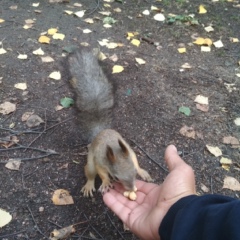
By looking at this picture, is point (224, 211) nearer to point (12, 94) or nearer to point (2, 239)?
→ point (2, 239)

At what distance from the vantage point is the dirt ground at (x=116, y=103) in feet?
5.96

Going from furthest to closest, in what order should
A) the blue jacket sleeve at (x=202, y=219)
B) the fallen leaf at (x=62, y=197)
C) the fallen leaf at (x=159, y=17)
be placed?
the fallen leaf at (x=159, y=17)
the fallen leaf at (x=62, y=197)
the blue jacket sleeve at (x=202, y=219)

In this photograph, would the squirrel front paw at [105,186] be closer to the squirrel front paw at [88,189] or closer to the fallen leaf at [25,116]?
the squirrel front paw at [88,189]

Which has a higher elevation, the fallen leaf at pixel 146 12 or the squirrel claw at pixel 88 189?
the fallen leaf at pixel 146 12

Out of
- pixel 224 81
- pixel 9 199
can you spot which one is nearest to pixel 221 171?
pixel 224 81

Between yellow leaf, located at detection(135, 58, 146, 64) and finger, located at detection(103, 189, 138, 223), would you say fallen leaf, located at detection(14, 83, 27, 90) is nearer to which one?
yellow leaf, located at detection(135, 58, 146, 64)

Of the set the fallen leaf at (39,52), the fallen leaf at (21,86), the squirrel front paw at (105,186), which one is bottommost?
the squirrel front paw at (105,186)

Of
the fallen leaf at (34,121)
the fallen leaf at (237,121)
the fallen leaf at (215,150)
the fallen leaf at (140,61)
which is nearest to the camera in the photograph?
the fallen leaf at (215,150)

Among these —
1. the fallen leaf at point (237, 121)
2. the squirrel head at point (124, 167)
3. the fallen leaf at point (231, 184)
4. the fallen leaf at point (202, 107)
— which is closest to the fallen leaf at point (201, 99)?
the fallen leaf at point (202, 107)

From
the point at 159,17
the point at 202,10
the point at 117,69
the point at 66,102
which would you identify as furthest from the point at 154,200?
the point at 202,10

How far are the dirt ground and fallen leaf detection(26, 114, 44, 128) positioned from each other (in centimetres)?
3

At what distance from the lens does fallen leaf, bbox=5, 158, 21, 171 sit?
196cm

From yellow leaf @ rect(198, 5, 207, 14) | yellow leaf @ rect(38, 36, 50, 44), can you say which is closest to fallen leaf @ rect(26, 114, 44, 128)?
yellow leaf @ rect(38, 36, 50, 44)

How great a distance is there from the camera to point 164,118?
235cm
